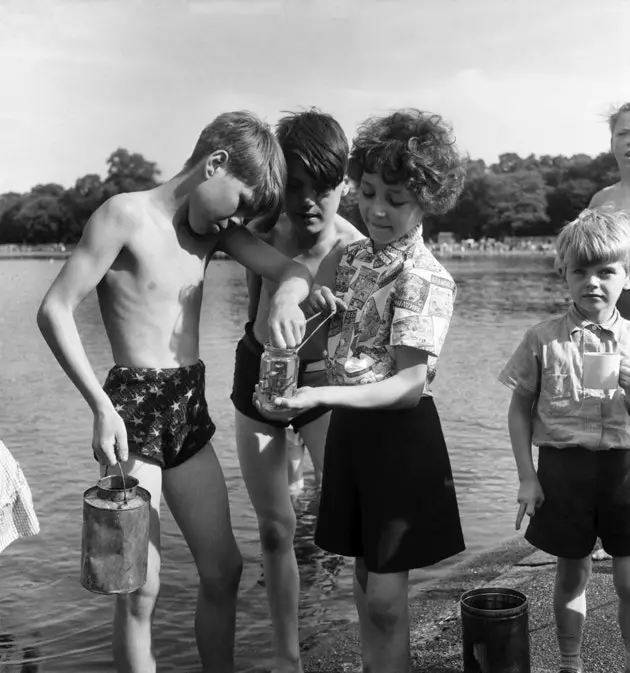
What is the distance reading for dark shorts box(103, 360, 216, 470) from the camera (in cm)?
318

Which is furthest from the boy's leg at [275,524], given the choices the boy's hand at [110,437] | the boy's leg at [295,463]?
the boy's leg at [295,463]

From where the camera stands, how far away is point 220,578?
133 inches

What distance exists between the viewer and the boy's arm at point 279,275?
9.89 ft

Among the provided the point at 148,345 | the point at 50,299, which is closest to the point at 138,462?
the point at 148,345

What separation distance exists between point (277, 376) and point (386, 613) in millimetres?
860

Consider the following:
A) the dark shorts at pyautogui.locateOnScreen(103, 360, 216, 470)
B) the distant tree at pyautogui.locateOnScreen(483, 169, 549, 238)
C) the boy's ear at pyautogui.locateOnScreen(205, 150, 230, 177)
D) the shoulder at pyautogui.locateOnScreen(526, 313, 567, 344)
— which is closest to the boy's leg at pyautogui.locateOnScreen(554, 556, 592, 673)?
the shoulder at pyautogui.locateOnScreen(526, 313, 567, 344)

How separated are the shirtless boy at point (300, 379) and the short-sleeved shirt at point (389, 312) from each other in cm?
42

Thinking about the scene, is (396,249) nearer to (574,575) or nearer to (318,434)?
(318,434)

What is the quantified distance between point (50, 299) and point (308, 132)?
1.16 metres

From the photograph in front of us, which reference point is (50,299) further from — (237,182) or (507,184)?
(507,184)

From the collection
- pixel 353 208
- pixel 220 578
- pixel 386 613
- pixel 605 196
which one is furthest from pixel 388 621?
pixel 605 196

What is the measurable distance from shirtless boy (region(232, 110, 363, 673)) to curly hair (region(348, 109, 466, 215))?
0.39 m

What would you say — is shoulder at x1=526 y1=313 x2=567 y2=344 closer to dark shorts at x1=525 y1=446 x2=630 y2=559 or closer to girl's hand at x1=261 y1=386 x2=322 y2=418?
dark shorts at x1=525 y1=446 x2=630 y2=559

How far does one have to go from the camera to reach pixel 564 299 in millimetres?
34562
